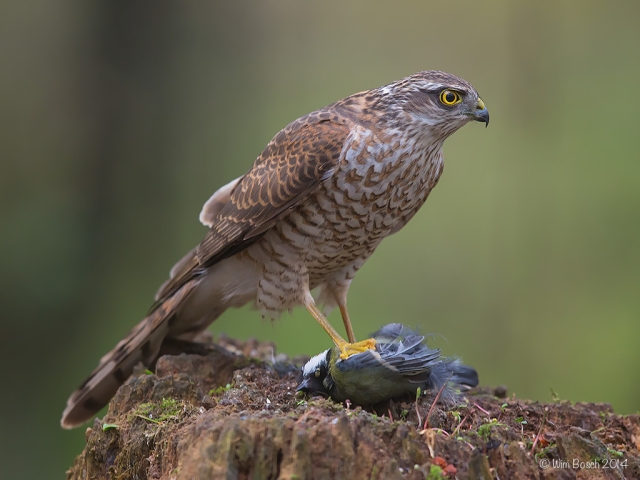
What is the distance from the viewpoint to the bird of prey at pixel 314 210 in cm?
357

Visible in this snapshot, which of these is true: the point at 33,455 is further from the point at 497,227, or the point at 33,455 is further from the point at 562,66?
the point at 562,66

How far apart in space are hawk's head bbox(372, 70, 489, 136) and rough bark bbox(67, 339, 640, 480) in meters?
1.50

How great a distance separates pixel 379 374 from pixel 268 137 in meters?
5.79

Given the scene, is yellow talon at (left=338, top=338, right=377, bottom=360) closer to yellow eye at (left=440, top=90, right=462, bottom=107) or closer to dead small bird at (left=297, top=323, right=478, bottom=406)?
dead small bird at (left=297, top=323, right=478, bottom=406)

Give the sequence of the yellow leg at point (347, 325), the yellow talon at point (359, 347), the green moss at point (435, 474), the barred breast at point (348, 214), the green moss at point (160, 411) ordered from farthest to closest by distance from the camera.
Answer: the yellow leg at point (347, 325), the barred breast at point (348, 214), the yellow talon at point (359, 347), the green moss at point (160, 411), the green moss at point (435, 474)

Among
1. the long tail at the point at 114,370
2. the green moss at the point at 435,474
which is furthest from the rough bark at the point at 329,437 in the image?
the long tail at the point at 114,370

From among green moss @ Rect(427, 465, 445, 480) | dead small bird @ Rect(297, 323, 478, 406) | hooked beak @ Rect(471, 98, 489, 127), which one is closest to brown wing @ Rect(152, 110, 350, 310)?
hooked beak @ Rect(471, 98, 489, 127)

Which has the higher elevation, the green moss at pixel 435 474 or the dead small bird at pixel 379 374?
the green moss at pixel 435 474

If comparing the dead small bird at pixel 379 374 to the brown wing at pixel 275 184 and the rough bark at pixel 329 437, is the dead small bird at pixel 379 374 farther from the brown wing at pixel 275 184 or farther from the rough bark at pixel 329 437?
the brown wing at pixel 275 184

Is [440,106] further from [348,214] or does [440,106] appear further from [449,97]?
[348,214]

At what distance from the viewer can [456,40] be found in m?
7.88

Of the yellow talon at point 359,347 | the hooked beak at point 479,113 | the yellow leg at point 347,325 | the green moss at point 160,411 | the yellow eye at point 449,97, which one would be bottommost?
the yellow leg at point 347,325

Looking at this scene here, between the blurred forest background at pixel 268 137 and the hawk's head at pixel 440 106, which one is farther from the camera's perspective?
the blurred forest background at pixel 268 137

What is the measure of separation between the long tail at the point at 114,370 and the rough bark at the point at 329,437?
32.3 inches
